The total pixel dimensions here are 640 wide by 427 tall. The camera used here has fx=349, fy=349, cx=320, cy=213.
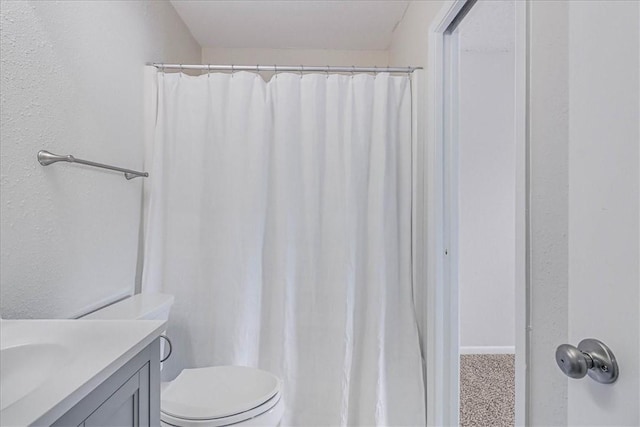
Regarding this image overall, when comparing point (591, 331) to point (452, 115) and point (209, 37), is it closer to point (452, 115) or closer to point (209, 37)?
point (452, 115)

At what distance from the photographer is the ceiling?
2.12 metres

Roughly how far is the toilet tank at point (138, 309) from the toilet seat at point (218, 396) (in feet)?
0.97

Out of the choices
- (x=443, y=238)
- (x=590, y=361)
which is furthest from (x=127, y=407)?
(x=443, y=238)

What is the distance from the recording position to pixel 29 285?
1047 millimetres

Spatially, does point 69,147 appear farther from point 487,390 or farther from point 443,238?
point 487,390

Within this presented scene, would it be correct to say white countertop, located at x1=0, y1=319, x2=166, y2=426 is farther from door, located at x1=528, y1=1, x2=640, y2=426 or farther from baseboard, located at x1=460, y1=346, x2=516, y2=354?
baseboard, located at x1=460, y1=346, x2=516, y2=354

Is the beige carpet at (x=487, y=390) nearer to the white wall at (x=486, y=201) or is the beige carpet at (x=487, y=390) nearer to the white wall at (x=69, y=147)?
the white wall at (x=486, y=201)

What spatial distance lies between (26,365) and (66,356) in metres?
0.10

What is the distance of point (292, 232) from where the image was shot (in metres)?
1.72

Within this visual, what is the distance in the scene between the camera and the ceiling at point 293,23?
2125 millimetres

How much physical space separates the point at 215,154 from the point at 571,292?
5.03 ft

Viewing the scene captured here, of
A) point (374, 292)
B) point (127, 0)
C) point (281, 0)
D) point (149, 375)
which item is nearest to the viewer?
point (149, 375)

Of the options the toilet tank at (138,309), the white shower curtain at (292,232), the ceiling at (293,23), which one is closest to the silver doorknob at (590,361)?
the white shower curtain at (292,232)

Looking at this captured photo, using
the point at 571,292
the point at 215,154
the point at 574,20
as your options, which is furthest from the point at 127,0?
the point at 571,292
